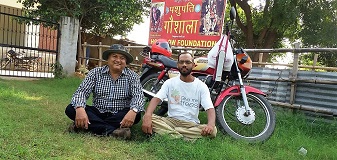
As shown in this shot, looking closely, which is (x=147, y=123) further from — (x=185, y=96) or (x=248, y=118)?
(x=248, y=118)

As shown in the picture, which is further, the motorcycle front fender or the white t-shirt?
the motorcycle front fender

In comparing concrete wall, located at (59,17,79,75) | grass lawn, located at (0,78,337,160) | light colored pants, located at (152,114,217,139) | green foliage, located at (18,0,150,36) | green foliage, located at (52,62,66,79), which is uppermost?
green foliage, located at (18,0,150,36)

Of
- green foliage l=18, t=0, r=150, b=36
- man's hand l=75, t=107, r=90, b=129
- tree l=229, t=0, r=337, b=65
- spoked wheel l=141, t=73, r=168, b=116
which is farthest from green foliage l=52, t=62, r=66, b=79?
tree l=229, t=0, r=337, b=65

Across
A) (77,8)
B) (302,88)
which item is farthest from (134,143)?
(77,8)

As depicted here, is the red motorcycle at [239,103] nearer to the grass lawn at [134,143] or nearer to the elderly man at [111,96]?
the grass lawn at [134,143]

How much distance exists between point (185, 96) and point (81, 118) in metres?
1.10

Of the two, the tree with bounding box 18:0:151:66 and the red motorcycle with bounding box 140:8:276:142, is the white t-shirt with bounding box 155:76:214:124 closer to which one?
the red motorcycle with bounding box 140:8:276:142

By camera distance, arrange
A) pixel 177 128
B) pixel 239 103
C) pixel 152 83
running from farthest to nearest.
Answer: pixel 152 83
pixel 239 103
pixel 177 128

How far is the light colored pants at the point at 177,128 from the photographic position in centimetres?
→ 327

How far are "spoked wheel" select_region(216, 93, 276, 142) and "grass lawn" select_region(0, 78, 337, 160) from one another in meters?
0.13

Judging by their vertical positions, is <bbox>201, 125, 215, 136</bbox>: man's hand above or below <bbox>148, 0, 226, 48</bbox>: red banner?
below

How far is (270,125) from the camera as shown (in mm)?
3555

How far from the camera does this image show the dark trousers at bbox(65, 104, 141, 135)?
10.8ft

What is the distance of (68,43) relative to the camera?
8867 millimetres
